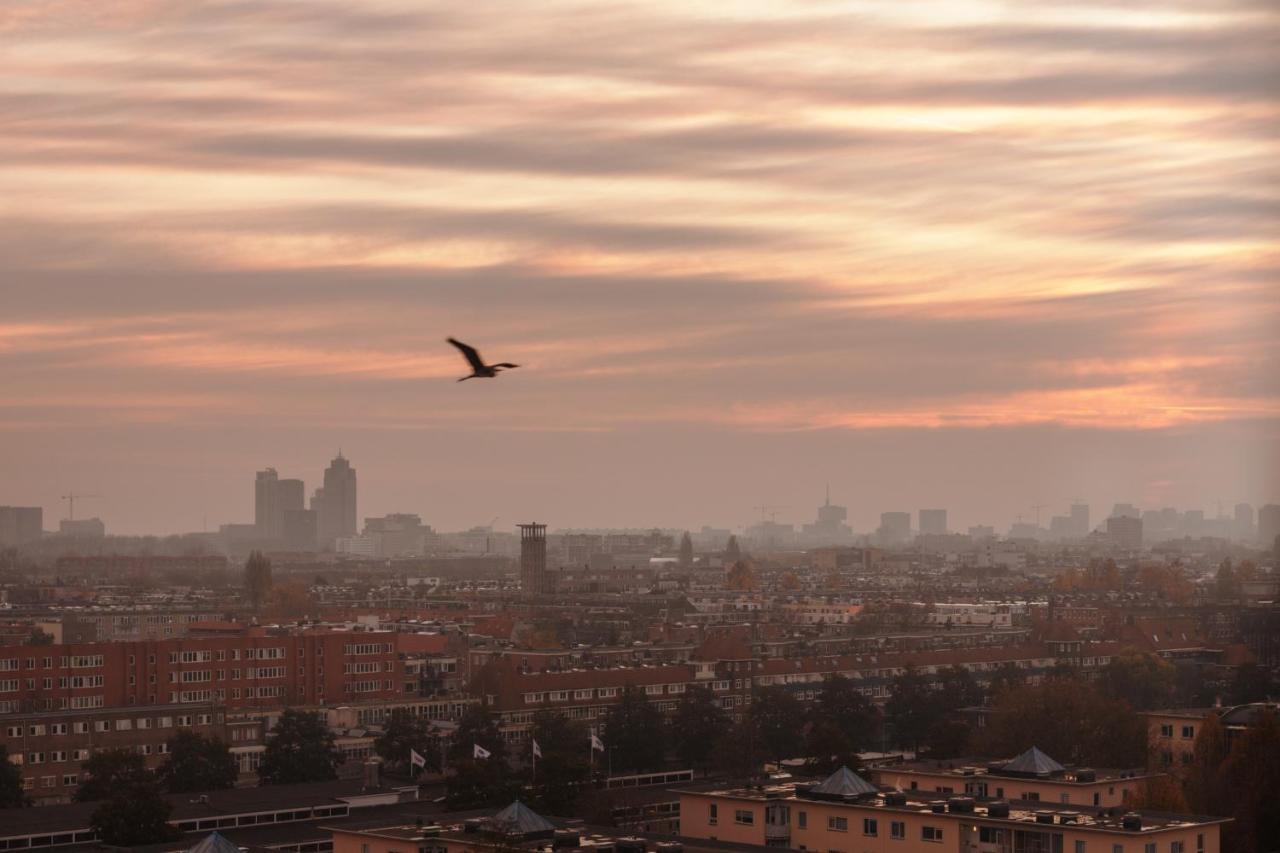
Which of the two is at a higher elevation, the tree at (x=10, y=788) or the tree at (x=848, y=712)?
the tree at (x=848, y=712)

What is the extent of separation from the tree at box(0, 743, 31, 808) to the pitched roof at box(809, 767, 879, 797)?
38.0 feet

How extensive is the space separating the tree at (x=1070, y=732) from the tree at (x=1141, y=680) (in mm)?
7353

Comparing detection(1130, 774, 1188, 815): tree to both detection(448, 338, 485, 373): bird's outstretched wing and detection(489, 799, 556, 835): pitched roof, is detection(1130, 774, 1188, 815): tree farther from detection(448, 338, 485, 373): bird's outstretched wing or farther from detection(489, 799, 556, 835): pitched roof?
detection(448, 338, 485, 373): bird's outstretched wing

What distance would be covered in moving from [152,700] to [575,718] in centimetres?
733

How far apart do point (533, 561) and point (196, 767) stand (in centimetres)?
5417

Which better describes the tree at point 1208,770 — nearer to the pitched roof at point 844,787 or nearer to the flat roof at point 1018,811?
the flat roof at point 1018,811

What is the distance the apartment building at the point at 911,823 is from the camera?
18.1 m

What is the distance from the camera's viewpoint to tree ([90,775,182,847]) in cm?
2062

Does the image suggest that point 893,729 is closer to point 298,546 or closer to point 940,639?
point 940,639

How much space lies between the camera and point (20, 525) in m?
166

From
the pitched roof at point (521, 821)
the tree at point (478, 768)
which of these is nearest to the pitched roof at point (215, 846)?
the pitched roof at point (521, 821)

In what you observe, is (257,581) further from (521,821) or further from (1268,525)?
(521,821)

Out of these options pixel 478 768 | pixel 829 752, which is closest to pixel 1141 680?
pixel 829 752

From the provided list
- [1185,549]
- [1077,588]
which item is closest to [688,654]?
[1077,588]
